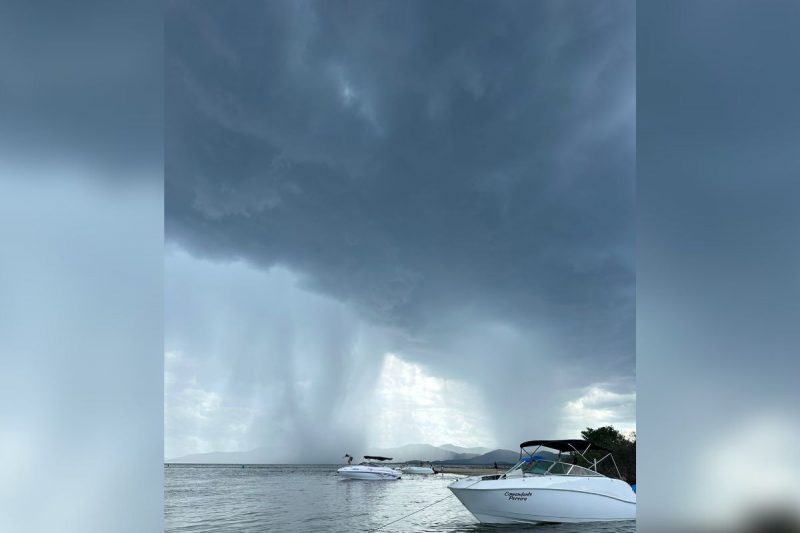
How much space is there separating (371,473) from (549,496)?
28.2m

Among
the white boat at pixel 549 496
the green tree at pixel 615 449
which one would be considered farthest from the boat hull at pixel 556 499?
the green tree at pixel 615 449

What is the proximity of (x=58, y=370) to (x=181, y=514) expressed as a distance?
59.3 ft

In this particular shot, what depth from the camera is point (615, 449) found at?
29344 mm

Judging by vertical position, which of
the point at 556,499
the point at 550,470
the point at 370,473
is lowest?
the point at 370,473

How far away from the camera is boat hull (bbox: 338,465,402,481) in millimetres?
35625

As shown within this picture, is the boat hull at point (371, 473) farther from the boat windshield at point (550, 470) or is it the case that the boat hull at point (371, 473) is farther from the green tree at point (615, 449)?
the boat windshield at point (550, 470)

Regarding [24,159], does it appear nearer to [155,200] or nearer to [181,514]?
[155,200]

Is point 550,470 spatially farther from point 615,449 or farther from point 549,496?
point 615,449

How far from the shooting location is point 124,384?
1513 mm

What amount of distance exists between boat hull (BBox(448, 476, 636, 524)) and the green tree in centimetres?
1498

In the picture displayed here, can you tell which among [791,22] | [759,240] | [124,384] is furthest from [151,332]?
[791,22]

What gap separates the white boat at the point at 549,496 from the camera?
1015 cm

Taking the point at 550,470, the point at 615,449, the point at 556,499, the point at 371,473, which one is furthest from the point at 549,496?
the point at 371,473

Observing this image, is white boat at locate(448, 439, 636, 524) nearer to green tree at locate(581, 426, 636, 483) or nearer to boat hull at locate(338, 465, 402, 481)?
green tree at locate(581, 426, 636, 483)
